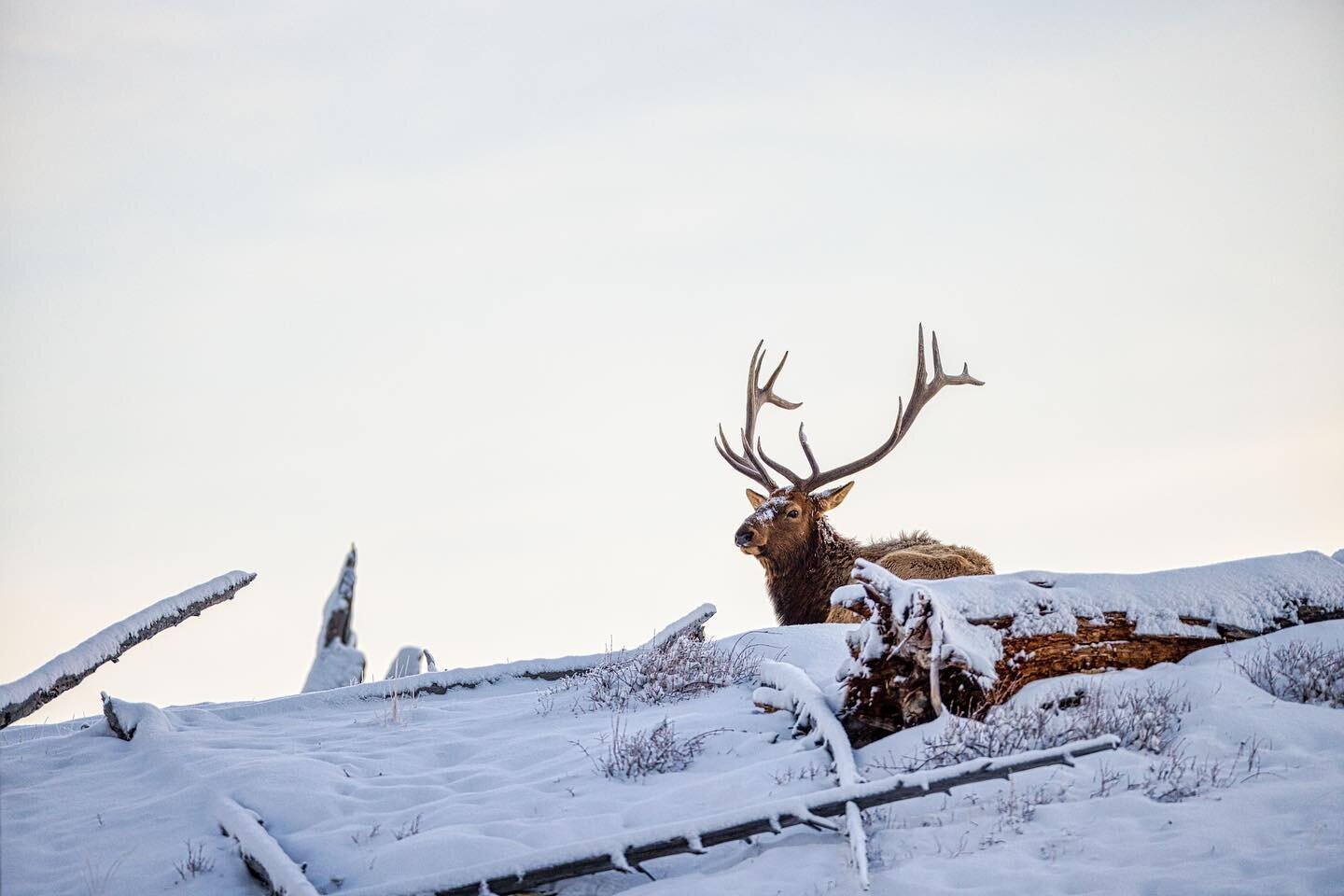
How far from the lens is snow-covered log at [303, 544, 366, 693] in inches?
538

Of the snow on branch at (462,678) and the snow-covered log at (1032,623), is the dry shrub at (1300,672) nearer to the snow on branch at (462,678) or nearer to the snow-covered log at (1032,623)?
the snow-covered log at (1032,623)

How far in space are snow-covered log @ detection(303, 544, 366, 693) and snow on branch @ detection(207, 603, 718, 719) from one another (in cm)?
599

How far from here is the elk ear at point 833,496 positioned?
11.0 meters

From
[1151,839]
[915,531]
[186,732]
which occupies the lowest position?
[1151,839]

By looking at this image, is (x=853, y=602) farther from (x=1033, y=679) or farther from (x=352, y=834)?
(x=352, y=834)

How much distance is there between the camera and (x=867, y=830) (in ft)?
15.1

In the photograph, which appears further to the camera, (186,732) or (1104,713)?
(186,732)

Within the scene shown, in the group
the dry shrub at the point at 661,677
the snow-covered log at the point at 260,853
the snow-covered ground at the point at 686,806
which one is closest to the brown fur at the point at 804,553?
the dry shrub at the point at 661,677

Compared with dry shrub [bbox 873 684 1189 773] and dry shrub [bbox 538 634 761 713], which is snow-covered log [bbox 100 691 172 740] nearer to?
dry shrub [bbox 538 634 761 713]

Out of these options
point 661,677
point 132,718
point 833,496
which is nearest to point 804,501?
point 833,496

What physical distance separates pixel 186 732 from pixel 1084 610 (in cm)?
522

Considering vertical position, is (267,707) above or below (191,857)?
above

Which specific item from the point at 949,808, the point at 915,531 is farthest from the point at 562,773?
the point at 915,531

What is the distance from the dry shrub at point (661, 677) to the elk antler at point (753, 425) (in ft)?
12.8
